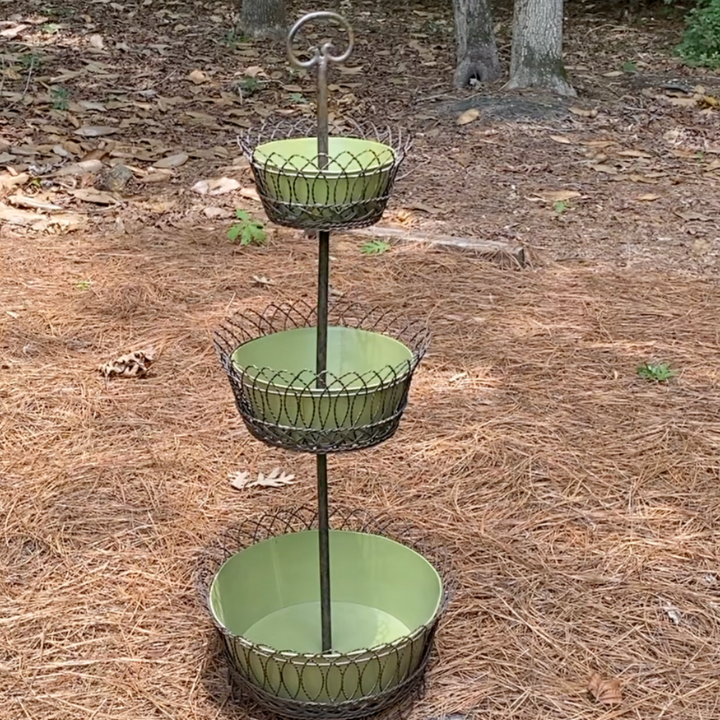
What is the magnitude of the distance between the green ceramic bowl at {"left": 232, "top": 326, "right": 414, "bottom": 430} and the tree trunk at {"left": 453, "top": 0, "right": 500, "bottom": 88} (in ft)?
18.2

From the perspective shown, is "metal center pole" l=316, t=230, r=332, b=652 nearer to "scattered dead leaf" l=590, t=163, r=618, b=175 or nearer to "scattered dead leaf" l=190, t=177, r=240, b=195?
"scattered dead leaf" l=190, t=177, r=240, b=195

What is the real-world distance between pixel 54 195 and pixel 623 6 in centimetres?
720

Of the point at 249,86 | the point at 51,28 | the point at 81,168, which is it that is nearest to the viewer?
the point at 81,168

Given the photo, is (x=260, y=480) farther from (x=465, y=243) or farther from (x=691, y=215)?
(x=691, y=215)

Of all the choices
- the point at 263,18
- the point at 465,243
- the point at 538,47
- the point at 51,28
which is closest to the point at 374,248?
the point at 465,243

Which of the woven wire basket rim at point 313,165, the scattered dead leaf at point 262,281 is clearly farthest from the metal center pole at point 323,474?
the scattered dead leaf at point 262,281

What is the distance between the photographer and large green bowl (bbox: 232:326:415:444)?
1786mm

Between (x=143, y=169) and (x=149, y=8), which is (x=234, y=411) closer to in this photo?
(x=143, y=169)

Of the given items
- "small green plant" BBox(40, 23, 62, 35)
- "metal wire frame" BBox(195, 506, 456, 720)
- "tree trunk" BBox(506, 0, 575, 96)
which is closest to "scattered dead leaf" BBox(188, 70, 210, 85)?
"small green plant" BBox(40, 23, 62, 35)

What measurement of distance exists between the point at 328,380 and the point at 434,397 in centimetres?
129

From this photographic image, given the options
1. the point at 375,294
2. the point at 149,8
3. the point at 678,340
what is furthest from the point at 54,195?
the point at 149,8

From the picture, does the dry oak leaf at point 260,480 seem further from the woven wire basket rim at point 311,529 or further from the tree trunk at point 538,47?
the tree trunk at point 538,47

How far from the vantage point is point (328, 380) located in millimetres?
2039

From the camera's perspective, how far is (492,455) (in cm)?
294
